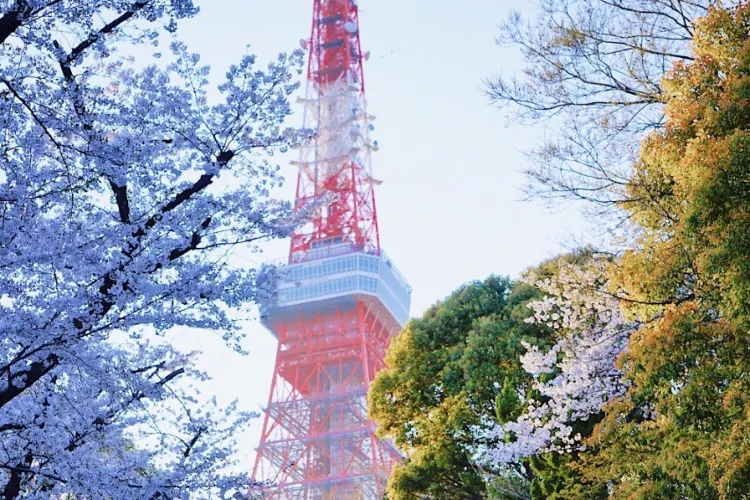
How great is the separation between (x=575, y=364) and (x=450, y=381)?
5823 mm

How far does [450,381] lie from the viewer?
14.6m

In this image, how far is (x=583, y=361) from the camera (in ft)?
28.7

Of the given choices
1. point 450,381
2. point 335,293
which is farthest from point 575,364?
point 335,293

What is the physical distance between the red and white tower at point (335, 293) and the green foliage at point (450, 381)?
32984mm

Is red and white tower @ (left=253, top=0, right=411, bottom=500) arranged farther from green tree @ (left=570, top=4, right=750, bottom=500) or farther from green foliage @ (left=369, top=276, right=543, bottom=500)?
green tree @ (left=570, top=4, right=750, bottom=500)

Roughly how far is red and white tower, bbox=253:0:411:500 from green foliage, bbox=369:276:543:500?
108 feet

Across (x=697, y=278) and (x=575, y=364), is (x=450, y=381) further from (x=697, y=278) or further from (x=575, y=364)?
(x=697, y=278)

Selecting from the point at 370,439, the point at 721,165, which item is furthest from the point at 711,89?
the point at 370,439

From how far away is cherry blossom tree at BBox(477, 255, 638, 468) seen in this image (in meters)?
8.37

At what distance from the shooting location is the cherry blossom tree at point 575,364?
8367 mm

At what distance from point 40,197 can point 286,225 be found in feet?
5.50

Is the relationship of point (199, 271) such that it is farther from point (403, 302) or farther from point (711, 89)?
point (403, 302)

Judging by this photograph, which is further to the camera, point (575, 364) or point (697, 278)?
point (575, 364)

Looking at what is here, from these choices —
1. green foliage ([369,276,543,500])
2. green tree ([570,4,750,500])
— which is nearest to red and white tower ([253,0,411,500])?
green foliage ([369,276,543,500])
